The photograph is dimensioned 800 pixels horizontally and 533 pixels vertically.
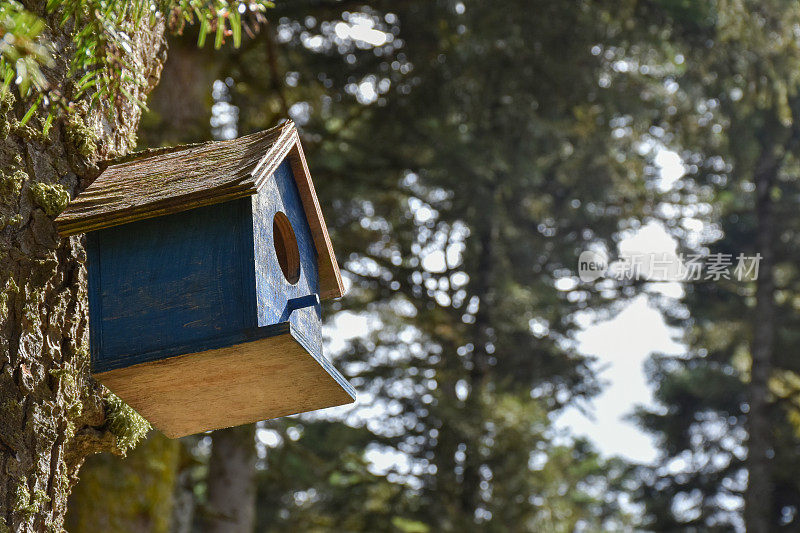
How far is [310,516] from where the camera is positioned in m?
10.3

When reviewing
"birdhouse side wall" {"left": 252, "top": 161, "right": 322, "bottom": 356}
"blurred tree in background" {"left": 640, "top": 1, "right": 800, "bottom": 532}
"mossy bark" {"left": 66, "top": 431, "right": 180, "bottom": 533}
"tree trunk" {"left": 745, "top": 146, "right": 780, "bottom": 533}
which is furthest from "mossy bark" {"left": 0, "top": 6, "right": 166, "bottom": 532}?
"tree trunk" {"left": 745, "top": 146, "right": 780, "bottom": 533}

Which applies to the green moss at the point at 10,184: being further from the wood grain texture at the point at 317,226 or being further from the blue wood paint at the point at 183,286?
the wood grain texture at the point at 317,226

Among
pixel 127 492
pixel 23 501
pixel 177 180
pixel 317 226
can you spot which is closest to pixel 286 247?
pixel 317 226

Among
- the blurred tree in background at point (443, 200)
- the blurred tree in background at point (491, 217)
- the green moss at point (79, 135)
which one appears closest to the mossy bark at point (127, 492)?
the blurred tree in background at point (491, 217)

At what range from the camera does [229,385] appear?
2.32m

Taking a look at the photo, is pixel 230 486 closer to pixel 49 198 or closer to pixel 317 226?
pixel 317 226

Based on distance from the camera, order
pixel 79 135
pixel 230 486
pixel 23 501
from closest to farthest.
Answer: pixel 23 501 < pixel 79 135 < pixel 230 486

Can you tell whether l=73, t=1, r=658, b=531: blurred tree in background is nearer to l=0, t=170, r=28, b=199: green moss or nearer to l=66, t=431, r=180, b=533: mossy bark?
l=66, t=431, r=180, b=533: mossy bark

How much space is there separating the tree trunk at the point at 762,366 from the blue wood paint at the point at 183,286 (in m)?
11.2

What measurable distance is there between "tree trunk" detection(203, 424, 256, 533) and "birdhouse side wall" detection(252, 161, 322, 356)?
281 inches

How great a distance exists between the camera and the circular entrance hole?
8.63 ft

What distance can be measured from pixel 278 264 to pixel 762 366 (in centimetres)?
1156

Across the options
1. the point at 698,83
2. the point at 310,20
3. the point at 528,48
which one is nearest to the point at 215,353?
the point at 528,48

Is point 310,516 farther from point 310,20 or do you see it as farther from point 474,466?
point 310,20
